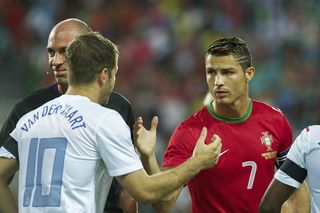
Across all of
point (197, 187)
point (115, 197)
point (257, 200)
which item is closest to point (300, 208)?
point (257, 200)

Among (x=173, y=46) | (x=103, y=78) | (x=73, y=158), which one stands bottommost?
(x=173, y=46)

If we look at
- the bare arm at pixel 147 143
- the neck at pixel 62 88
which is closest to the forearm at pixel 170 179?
the bare arm at pixel 147 143

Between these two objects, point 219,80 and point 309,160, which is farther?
point 219,80

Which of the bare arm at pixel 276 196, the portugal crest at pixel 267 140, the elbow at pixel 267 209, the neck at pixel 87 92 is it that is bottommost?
the elbow at pixel 267 209

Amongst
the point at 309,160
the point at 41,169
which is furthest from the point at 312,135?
the point at 41,169

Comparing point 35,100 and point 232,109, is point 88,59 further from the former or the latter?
point 232,109

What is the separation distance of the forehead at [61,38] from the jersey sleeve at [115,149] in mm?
1356

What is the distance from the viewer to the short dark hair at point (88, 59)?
512cm

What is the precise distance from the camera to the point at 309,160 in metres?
5.19

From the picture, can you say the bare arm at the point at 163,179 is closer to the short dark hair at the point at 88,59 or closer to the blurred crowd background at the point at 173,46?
the short dark hair at the point at 88,59

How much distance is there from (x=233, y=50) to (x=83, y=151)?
5.91ft

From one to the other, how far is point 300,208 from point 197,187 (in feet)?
2.57

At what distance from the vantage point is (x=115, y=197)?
20.5ft

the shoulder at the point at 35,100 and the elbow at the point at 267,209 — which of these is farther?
the shoulder at the point at 35,100
